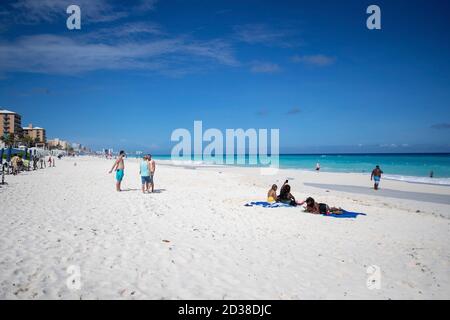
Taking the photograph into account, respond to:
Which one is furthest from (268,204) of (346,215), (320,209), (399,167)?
(399,167)

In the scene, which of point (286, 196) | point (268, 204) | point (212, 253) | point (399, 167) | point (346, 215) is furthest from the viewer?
point (399, 167)

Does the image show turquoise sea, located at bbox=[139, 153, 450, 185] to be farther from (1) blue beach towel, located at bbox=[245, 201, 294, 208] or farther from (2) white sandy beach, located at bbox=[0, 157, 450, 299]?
(2) white sandy beach, located at bbox=[0, 157, 450, 299]

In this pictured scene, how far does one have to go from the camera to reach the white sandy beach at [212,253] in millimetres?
4574

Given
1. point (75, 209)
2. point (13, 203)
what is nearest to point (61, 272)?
point (75, 209)

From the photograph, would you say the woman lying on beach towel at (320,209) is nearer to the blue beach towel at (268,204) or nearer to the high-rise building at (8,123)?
the blue beach towel at (268,204)

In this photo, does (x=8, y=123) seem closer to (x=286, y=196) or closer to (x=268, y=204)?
(x=268, y=204)

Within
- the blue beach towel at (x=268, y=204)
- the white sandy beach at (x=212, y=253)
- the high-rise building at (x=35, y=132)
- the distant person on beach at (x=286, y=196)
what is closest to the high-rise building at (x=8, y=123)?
the high-rise building at (x=35, y=132)

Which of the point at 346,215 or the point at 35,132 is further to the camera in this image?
the point at 35,132

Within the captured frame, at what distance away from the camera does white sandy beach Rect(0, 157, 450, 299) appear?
457cm

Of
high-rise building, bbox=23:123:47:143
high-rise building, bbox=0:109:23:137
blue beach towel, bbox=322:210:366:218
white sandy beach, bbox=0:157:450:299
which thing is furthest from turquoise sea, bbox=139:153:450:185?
high-rise building, bbox=23:123:47:143

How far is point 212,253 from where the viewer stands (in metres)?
6.18

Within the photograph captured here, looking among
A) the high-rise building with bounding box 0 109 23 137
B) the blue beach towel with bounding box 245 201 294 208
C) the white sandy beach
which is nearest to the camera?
the white sandy beach

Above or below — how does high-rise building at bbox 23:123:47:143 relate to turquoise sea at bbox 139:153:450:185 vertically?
above

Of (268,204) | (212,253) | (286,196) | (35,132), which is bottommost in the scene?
(212,253)
